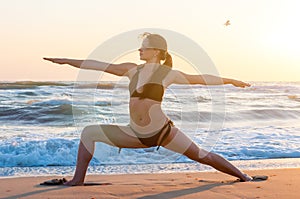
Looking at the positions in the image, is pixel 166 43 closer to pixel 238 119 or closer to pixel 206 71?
pixel 206 71

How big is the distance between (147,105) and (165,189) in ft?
2.94

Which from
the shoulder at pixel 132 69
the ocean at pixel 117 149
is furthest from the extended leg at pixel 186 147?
the ocean at pixel 117 149

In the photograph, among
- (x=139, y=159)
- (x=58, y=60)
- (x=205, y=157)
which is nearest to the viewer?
(x=58, y=60)

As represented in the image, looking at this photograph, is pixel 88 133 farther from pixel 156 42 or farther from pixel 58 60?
pixel 156 42

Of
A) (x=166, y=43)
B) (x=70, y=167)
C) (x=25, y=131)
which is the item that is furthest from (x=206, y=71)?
(x=25, y=131)

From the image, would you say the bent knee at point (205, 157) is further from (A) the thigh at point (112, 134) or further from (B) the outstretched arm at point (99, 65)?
(B) the outstretched arm at point (99, 65)

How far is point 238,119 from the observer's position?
1739cm

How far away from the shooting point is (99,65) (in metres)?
5.29

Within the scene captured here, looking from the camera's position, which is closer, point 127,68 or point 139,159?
point 127,68

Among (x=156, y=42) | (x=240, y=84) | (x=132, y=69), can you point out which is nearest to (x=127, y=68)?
(x=132, y=69)

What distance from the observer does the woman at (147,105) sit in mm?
5348

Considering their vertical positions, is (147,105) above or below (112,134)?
above

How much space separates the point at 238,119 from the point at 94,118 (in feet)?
15.1

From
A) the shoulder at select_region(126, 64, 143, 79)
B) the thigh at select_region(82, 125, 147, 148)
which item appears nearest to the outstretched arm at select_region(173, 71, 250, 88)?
the shoulder at select_region(126, 64, 143, 79)
